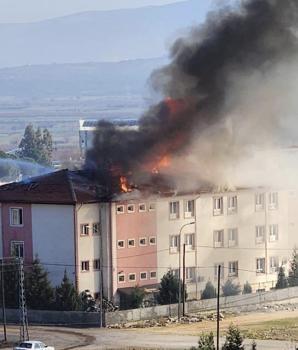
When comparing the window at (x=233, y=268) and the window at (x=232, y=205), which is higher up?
the window at (x=232, y=205)

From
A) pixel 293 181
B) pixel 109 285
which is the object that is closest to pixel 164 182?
pixel 109 285

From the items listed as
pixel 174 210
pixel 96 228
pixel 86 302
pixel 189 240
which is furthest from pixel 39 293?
pixel 189 240

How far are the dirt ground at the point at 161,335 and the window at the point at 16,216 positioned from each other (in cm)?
992

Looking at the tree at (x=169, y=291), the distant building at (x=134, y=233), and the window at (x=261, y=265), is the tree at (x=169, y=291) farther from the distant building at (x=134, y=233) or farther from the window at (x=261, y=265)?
the window at (x=261, y=265)

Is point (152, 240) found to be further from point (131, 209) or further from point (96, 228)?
point (96, 228)

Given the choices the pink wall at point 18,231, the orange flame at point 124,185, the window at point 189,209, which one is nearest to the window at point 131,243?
the orange flame at point 124,185

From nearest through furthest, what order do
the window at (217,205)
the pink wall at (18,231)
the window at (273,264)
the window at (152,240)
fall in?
the pink wall at (18,231) → the window at (152,240) → the window at (217,205) → the window at (273,264)

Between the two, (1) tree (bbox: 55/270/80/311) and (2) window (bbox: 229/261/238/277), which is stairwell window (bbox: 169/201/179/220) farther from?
(1) tree (bbox: 55/270/80/311)

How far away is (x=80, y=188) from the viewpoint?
255 feet

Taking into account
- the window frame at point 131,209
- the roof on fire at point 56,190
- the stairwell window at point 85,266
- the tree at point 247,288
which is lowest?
the tree at point 247,288

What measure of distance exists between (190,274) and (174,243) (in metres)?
2.04

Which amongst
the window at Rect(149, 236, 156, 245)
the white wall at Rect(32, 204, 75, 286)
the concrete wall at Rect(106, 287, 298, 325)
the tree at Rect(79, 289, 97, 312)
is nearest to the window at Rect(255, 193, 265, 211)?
the concrete wall at Rect(106, 287, 298, 325)

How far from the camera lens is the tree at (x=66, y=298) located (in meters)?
72.3

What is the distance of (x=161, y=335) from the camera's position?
217ft
